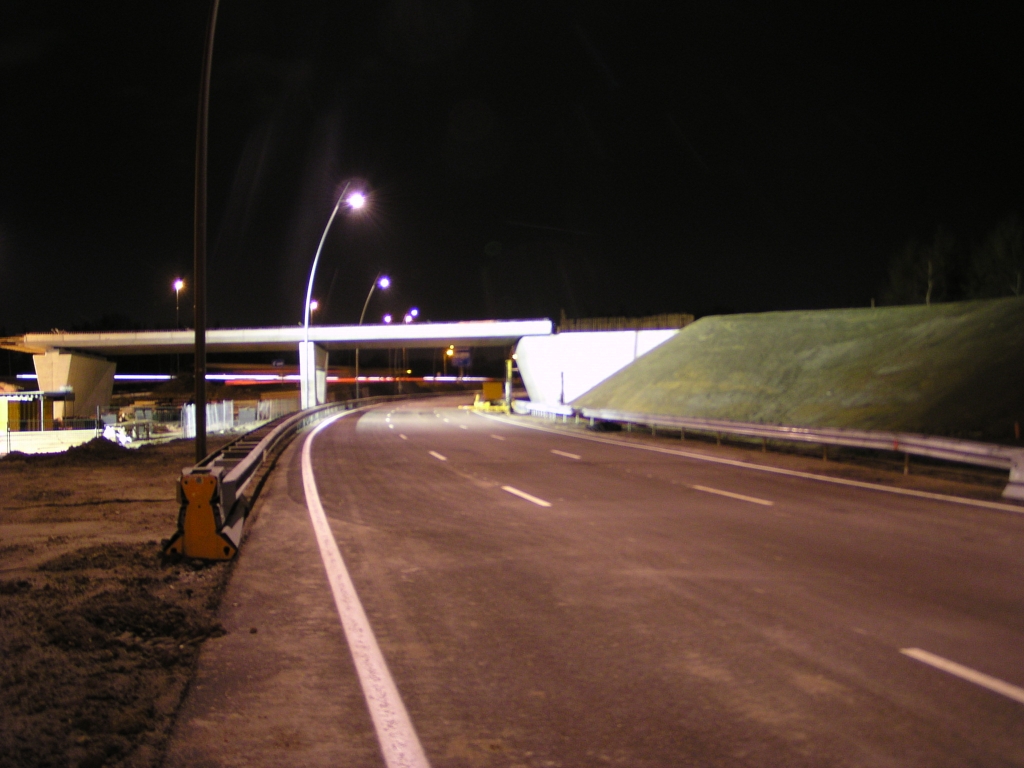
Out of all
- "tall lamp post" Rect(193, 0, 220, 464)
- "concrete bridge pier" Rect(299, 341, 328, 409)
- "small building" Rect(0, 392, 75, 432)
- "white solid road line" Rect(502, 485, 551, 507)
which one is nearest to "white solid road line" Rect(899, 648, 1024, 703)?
"white solid road line" Rect(502, 485, 551, 507)

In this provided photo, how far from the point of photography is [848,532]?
10.2m

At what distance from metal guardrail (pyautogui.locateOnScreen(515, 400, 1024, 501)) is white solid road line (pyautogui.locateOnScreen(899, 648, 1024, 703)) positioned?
29.1ft

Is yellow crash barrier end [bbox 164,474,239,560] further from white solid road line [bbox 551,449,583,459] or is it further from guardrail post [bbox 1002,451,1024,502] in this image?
white solid road line [bbox 551,449,583,459]

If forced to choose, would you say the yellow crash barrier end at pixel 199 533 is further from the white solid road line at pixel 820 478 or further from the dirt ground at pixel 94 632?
the white solid road line at pixel 820 478

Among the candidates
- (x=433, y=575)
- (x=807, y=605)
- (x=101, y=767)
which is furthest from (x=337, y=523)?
(x=101, y=767)

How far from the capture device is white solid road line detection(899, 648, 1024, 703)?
477 centimetres

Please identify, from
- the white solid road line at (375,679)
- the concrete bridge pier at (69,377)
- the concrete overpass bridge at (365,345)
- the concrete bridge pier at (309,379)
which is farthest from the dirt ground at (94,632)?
the concrete bridge pier at (69,377)

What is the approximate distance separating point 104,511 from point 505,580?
7361 mm

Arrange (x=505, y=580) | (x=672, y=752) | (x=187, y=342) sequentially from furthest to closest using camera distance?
(x=187, y=342), (x=505, y=580), (x=672, y=752)

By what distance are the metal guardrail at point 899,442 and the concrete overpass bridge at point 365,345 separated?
2312 centimetres

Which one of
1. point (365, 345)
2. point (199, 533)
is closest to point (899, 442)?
point (199, 533)

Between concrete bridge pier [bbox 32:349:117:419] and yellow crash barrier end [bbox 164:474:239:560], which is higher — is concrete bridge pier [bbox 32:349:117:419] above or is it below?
above

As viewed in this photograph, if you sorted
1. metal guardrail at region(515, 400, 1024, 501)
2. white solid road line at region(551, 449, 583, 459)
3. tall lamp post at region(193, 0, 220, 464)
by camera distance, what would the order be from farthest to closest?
white solid road line at region(551, 449, 583, 459)
metal guardrail at region(515, 400, 1024, 501)
tall lamp post at region(193, 0, 220, 464)

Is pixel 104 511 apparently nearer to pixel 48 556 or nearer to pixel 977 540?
pixel 48 556
